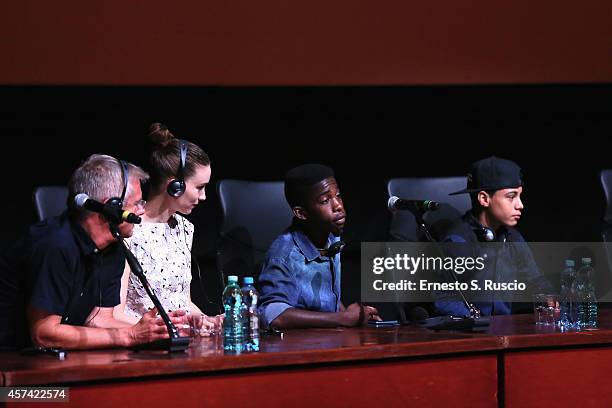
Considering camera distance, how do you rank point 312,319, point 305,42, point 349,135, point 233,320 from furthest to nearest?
point 349,135 < point 305,42 < point 312,319 < point 233,320

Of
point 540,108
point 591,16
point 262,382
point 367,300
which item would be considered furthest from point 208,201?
point 262,382

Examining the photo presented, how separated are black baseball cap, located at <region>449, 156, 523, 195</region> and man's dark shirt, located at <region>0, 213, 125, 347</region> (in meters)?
1.81

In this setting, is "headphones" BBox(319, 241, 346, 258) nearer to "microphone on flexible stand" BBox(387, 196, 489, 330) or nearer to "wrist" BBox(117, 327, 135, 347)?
"microphone on flexible stand" BBox(387, 196, 489, 330)

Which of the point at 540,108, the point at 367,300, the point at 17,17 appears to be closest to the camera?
the point at 17,17

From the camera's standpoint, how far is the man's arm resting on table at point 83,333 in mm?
2707

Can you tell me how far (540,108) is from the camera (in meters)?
5.30

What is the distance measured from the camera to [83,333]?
2.72 m

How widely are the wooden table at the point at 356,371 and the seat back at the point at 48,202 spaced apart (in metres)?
1.17

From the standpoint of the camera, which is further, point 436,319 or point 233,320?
point 436,319

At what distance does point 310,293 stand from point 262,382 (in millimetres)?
1179

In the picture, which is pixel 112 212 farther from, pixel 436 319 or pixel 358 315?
pixel 436 319

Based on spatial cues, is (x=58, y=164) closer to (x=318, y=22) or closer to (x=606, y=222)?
(x=318, y=22)

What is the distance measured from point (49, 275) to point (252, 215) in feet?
5.22

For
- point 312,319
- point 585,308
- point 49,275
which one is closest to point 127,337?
point 49,275
